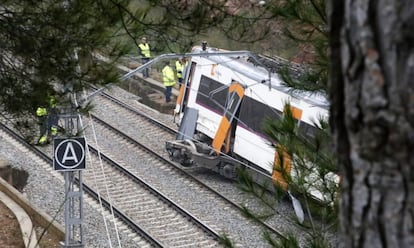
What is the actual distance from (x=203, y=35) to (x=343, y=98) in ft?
19.3

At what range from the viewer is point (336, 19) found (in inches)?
63.8

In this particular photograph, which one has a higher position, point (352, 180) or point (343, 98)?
point (343, 98)

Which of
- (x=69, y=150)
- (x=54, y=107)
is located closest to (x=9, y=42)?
(x=54, y=107)

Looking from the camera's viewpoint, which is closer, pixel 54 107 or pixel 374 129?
pixel 374 129

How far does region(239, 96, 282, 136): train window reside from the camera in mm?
16828

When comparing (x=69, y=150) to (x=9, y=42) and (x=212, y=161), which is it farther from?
(x=212, y=161)

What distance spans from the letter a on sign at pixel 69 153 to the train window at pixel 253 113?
6.13 metres

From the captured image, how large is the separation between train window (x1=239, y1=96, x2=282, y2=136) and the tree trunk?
15.0 metres

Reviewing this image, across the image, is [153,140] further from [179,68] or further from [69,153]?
[69,153]

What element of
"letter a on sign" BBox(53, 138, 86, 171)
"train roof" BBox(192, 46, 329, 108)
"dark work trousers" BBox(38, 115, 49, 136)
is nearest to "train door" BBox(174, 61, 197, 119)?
"train roof" BBox(192, 46, 329, 108)

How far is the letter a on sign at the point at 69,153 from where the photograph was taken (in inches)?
431

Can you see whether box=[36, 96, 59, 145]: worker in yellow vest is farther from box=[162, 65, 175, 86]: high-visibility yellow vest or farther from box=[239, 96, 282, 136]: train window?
box=[162, 65, 175, 86]: high-visibility yellow vest

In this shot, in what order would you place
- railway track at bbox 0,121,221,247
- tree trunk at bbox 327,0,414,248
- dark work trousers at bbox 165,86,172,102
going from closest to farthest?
tree trunk at bbox 327,0,414,248 → railway track at bbox 0,121,221,247 → dark work trousers at bbox 165,86,172,102

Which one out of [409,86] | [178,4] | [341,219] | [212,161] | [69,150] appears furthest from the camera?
[212,161]
